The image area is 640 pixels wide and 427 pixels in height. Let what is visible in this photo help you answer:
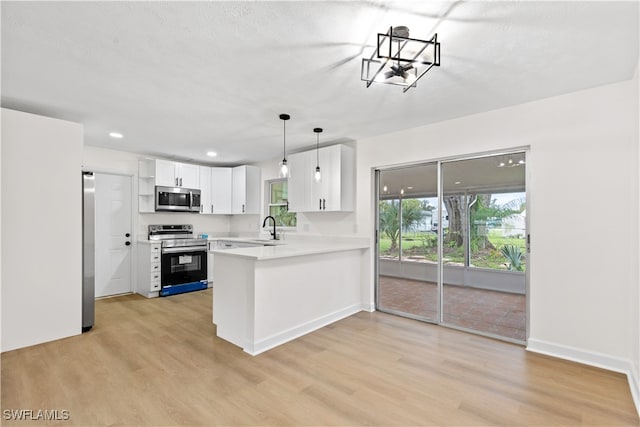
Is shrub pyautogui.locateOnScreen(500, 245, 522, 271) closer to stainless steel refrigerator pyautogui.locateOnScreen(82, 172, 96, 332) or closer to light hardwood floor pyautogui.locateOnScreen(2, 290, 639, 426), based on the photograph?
light hardwood floor pyautogui.locateOnScreen(2, 290, 639, 426)

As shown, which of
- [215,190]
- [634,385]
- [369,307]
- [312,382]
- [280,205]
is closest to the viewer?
[634,385]

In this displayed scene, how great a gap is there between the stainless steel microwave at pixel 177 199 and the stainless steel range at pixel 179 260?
1.53ft

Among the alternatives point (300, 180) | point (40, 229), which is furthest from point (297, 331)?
point (40, 229)

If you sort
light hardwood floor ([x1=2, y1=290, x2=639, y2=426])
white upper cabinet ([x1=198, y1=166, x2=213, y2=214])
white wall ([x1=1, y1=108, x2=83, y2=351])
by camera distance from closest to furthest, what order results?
light hardwood floor ([x1=2, y1=290, x2=639, y2=426]) → white wall ([x1=1, y1=108, x2=83, y2=351]) → white upper cabinet ([x1=198, y1=166, x2=213, y2=214])

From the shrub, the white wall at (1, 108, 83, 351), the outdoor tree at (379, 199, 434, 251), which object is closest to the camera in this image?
the white wall at (1, 108, 83, 351)

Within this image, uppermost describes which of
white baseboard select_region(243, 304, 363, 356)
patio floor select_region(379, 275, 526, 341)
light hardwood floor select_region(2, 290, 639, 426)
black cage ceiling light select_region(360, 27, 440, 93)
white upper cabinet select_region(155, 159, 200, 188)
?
black cage ceiling light select_region(360, 27, 440, 93)

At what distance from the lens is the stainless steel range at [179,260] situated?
507cm

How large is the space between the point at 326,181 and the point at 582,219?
Result: 283 cm

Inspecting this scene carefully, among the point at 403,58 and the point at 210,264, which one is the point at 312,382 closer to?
the point at 403,58

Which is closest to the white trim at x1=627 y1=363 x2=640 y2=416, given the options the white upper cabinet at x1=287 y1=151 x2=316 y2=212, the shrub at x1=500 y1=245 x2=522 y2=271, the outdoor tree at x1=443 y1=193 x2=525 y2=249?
the shrub at x1=500 y1=245 x2=522 y2=271

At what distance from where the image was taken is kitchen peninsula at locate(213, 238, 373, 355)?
2.95 m

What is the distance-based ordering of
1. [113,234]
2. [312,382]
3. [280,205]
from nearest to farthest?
[312,382], [113,234], [280,205]

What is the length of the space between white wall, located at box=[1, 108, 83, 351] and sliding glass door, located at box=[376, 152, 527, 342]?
361cm

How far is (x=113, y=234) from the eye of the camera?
509 cm
